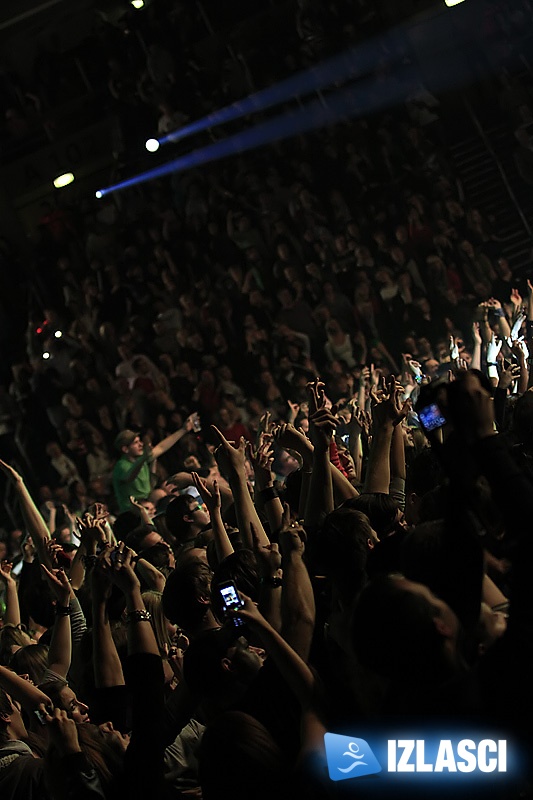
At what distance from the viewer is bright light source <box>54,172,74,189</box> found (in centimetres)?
1714

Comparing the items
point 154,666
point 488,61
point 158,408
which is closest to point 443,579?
point 154,666

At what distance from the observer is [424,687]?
1.90 meters

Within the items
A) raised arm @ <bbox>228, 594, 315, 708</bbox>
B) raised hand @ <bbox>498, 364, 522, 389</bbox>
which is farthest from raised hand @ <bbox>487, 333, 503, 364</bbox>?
raised arm @ <bbox>228, 594, 315, 708</bbox>

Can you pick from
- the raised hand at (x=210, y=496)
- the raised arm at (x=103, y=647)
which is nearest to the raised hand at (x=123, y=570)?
the raised arm at (x=103, y=647)

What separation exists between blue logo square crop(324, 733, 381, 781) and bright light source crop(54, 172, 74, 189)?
15.9 m

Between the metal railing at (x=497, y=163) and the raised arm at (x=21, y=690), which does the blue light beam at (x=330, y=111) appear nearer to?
the metal railing at (x=497, y=163)

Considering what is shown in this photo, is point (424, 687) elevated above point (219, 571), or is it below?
below

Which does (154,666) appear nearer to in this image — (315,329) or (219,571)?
(219,571)

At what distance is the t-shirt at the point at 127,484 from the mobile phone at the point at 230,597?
661 cm

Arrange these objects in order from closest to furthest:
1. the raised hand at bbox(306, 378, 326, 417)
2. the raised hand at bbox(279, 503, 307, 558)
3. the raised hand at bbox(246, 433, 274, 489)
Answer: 1. the raised hand at bbox(279, 503, 307, 558)
2. the raised hand at bbox(306, 378, 326, 417)
3. the raised hand at bbox(246, 433, 274, 489)

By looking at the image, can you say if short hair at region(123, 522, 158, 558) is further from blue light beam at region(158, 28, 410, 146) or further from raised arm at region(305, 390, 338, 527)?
blue light beam at region(158, 28, 410, 146)

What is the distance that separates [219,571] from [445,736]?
1.47m

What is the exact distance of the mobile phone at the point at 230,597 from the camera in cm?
287

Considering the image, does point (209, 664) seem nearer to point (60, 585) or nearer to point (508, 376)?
point (60, 585)
